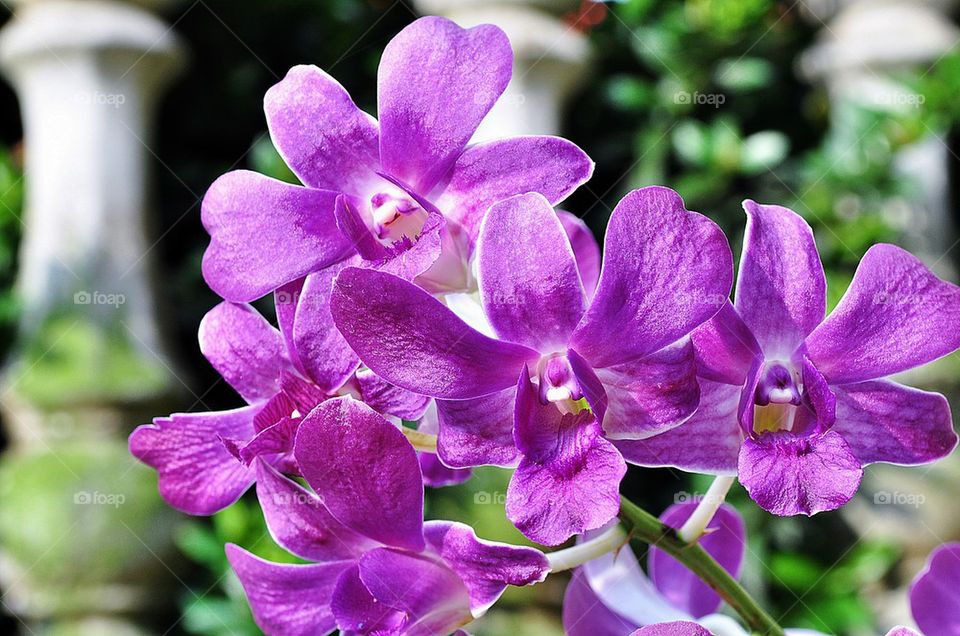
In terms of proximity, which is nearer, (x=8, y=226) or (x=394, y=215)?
(x=394, y=215)

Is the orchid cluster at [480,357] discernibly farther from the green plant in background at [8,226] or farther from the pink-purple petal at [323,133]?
the green plant in background at [8,226]

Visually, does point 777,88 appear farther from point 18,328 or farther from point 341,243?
point 341,243

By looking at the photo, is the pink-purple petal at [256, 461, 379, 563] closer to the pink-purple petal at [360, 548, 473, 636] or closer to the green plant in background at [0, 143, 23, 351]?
the pink-purple petal at [360, 548, 473, 636]

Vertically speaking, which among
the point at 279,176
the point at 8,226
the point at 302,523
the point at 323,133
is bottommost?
the point at 8,226

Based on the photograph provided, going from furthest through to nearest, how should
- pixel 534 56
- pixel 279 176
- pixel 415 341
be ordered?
pixel 534 56
pixel 279 176
pixel 415 341

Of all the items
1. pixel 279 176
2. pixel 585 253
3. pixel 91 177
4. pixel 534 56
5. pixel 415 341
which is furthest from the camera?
pixel 91 177

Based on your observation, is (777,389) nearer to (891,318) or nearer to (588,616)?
(891,318)

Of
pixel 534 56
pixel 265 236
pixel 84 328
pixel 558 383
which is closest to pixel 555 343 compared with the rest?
pixel 558 383

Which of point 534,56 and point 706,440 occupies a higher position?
point 706,440
